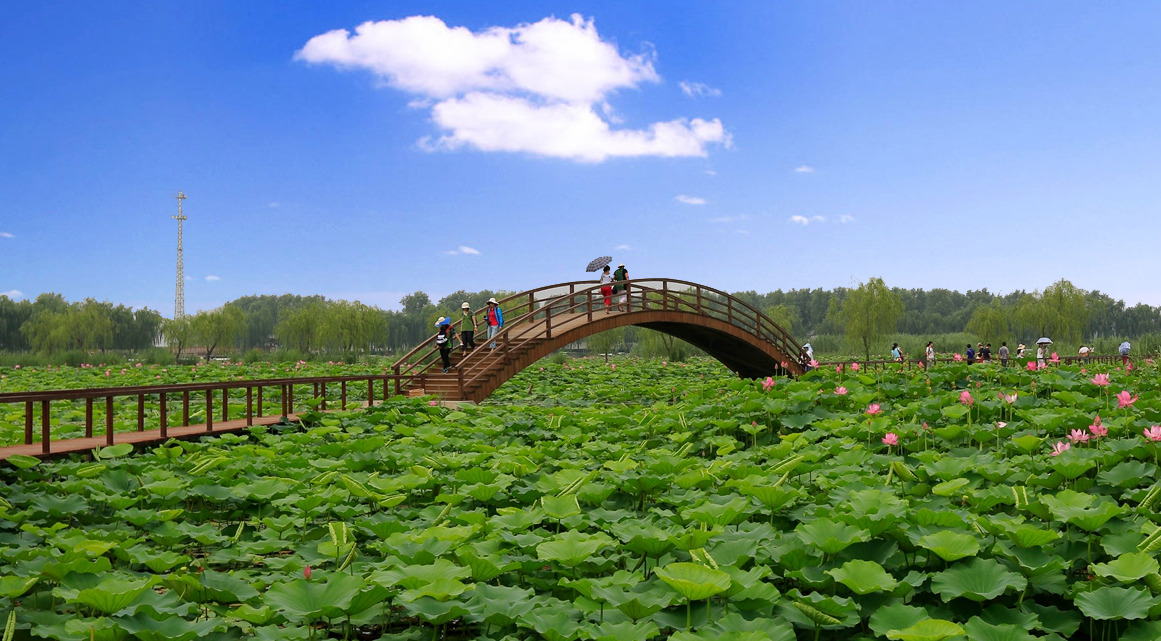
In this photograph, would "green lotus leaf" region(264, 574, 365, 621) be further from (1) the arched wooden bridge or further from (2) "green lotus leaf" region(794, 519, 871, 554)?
(1) the arched wooden bridge

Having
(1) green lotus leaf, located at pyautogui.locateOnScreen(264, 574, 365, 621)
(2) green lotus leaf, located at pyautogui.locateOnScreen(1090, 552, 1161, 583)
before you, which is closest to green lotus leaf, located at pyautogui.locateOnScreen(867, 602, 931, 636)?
(2) green lotus leaf, located at pyautogui.locateOnScreen(1090, 552, 1161, 583)

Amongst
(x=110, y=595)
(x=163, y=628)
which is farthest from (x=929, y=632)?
(x=110, y=595)

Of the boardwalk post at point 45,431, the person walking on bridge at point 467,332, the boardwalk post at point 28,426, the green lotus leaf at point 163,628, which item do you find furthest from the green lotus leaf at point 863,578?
the person walking on bridge at point 467,332

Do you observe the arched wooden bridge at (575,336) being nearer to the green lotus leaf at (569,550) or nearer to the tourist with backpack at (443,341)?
the tourist with backpack at (443,341)

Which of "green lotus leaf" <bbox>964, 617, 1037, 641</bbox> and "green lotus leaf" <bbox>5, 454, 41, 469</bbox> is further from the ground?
"green lotus leaf" <bbox>5, 454, 41, 469</bbox>

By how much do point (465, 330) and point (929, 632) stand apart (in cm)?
1145

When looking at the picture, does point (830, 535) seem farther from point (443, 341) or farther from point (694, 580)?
point (443, 341)

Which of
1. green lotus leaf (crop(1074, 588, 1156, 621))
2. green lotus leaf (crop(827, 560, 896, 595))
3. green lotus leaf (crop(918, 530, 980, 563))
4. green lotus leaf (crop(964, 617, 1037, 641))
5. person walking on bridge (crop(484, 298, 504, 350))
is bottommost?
green lotus leaf (crop(964, 617, 1037, 641))

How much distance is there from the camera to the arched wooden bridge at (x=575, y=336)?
38.2 feet

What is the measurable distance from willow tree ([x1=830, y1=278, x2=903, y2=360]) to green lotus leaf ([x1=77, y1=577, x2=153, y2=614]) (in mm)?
29146

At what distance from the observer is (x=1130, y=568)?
2.36 metres

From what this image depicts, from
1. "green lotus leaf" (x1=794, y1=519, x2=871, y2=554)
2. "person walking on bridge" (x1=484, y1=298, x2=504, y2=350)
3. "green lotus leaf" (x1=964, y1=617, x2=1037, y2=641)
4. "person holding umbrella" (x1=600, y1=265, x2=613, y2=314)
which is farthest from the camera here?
"person holding umbrella" (x1=600, y1=265, x2=613, y2=314)

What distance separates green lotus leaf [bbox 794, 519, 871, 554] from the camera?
2582mm

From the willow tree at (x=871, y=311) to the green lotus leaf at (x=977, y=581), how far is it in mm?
27895
